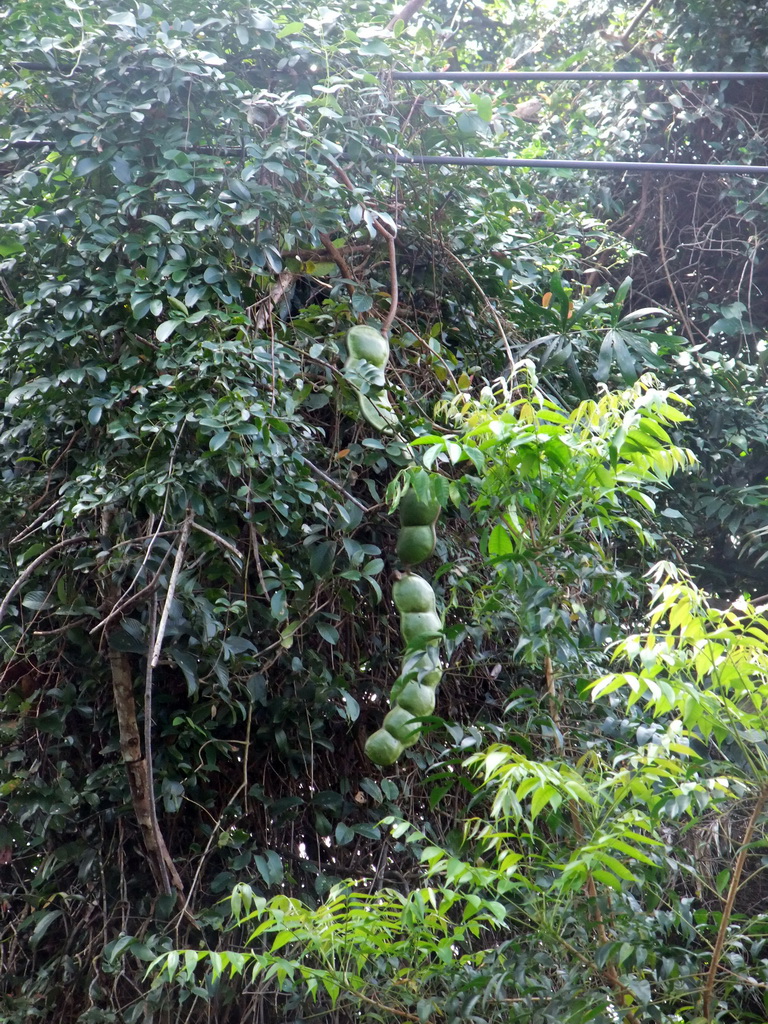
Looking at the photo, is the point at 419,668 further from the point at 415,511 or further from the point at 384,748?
the point at 415,511

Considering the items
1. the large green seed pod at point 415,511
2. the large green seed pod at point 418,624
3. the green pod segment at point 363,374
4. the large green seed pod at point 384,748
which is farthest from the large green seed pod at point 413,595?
the green pod segment at point 363,374

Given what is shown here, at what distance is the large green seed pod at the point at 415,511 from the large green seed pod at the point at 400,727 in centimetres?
37

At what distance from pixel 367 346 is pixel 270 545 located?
0.49 m

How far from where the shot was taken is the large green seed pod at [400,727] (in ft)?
6.15

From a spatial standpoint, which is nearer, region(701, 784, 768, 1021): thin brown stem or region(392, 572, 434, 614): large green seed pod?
region(701, 784, 768, 1021): thin brown stem

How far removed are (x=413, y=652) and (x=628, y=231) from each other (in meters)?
2.48

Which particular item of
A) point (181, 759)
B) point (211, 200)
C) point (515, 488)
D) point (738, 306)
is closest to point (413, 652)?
point (515, 488)

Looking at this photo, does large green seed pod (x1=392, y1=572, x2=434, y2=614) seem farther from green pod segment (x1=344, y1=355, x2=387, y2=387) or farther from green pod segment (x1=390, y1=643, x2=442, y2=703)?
green pod segment (x1=344, y1=355, x2=387, y2=387)

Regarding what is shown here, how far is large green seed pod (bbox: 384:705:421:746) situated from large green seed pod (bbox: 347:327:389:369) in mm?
755

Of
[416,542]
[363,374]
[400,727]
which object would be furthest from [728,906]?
[363,374]

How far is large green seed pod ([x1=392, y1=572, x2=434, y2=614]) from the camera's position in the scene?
200cm

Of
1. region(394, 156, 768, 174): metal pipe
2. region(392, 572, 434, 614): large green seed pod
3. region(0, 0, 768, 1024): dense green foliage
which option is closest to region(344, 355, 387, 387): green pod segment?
region(0, 0, 768, 1024): dense green foliage

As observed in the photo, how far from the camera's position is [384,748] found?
189cm

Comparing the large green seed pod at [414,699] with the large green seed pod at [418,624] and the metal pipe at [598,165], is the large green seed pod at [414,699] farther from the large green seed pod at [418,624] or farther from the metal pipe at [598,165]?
the metal pipe at [598,165]
